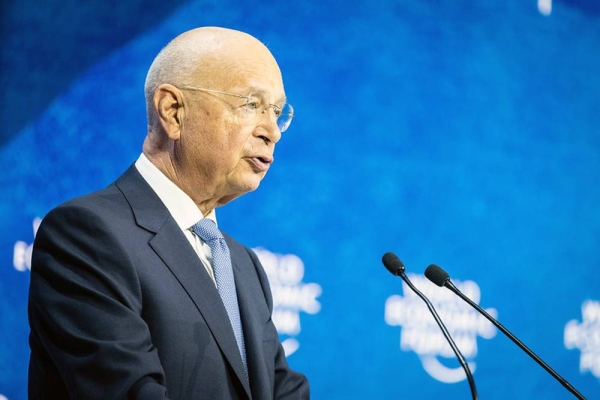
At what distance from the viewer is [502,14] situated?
3488 mm

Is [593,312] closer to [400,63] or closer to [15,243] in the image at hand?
[400,63]

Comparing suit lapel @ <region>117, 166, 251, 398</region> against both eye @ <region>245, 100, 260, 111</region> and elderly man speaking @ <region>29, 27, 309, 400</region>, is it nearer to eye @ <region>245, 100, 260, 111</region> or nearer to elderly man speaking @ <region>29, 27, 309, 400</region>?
elderly man speaking @ <region>29, 27, 309, 400</region>

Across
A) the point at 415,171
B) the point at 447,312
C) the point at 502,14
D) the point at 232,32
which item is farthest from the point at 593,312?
the point at 232,32

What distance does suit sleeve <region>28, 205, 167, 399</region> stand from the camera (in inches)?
60.4

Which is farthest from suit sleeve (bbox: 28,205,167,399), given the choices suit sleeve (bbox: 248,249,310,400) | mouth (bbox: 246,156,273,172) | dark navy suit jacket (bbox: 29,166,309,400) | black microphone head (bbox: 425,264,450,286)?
black microphone head (bbox: 425,264,450,286)

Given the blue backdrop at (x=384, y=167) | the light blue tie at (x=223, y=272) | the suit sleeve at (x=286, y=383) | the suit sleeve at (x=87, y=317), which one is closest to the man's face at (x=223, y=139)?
the light blue tie at (x=223, y=272)

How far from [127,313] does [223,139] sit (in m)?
0.59

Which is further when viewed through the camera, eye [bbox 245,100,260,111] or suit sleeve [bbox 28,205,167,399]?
eye [bbox 245,100,260,111]

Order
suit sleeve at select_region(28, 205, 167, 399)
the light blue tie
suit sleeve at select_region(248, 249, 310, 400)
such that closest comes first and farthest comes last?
suit sleeve at select_region(28, 205, 167, 399) < the light blue tie < suit sleeve at select_region(248, 249, 310, 400)

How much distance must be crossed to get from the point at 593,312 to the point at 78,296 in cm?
272

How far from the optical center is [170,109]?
2012 mm

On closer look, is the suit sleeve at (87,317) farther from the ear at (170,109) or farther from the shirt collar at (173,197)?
the ear at (170,109)

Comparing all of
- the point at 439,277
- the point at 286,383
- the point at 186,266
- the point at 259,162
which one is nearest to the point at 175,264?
the point at 186,266

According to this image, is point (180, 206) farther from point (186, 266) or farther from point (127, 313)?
point (127, 313)
